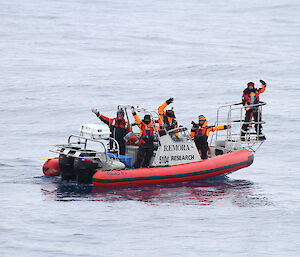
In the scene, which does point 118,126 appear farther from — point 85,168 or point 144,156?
point 85,168

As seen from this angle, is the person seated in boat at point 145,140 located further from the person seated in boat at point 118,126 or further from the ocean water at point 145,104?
the ocean water at point 145,104

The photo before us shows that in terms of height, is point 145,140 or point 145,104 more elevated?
point 145,104

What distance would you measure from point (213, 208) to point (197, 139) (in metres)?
3.45

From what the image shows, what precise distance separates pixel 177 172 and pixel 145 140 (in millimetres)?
1324

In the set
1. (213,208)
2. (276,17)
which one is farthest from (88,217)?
(276,17)

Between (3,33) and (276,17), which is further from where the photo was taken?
(276,17)

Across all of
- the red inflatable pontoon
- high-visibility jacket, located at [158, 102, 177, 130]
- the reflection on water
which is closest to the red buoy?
the reflection on water

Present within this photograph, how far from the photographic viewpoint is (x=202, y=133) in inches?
841

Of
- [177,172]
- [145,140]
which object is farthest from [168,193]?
[145,140]

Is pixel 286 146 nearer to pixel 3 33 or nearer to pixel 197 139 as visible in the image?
pixel 197 139

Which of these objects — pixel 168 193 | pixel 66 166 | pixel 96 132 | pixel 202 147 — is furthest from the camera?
pixel 202 147

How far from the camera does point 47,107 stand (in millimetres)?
36031

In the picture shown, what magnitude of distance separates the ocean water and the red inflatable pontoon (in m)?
0.29

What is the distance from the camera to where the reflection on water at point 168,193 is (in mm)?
19109
